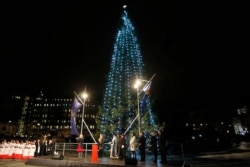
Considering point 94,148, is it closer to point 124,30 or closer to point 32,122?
point 124,30

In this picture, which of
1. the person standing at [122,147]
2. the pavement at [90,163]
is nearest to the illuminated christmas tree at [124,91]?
the person standing at [122,147]

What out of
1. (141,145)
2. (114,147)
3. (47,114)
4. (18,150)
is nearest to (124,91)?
(114,147)

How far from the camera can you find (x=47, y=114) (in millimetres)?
137625

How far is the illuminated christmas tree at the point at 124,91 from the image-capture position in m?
23.5

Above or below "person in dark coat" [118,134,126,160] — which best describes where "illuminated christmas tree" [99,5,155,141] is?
above

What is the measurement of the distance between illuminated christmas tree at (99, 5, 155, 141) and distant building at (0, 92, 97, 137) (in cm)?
10371

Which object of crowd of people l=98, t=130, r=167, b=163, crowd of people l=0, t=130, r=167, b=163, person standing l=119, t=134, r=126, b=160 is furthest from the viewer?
person standing l=119, t=134, r=126, b=160

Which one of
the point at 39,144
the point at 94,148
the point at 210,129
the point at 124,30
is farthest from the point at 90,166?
the point at 210,129

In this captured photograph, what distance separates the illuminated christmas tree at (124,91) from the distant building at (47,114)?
104m

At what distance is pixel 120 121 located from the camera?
23.5 meters

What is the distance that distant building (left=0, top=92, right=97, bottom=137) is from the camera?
12850 centimetres

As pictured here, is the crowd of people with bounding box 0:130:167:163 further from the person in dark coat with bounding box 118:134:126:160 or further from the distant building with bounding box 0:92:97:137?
the distant building with bounding box 0:92:97:137

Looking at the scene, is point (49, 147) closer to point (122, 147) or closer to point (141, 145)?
point (122, 147)

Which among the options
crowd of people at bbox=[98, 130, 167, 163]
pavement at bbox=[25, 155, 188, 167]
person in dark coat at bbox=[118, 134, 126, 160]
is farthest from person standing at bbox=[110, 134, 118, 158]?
pavement at bbox=[25, 155, 188, 167]
